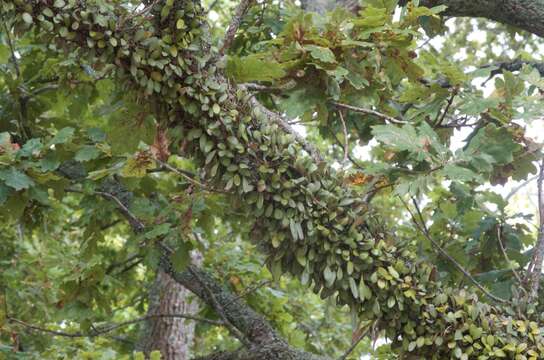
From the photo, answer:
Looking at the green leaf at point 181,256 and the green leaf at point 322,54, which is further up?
the green leaf at point 322,54

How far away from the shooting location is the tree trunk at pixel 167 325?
542 centimetres

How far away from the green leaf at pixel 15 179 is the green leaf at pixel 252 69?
2.92 feet

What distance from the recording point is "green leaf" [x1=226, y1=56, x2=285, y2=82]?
2.38 meters

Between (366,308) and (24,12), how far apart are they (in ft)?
4.52

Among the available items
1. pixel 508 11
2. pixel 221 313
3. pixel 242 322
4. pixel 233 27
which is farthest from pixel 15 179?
pixel 508 11

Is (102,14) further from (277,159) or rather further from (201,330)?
(201,330)

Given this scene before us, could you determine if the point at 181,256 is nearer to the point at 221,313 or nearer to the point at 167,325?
the point at 221,313

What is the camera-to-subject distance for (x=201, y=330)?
18.2 ft

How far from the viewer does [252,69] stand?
240cm

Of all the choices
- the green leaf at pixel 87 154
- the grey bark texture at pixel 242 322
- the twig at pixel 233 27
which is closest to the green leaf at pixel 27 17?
the twig at pixel 233 27

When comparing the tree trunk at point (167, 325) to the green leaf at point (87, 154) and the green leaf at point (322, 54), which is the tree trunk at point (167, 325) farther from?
the green leaf at point (322, 54)

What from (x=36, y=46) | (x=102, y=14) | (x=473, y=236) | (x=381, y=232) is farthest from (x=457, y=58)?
(x=102, y=14)

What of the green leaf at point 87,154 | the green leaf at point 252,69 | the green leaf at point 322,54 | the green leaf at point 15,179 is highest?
the green leaf at point 322,54

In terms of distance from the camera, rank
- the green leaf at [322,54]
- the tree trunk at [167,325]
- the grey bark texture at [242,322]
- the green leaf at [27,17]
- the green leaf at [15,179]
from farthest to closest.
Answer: the tree trunk at [167,325] < the grey bark texture at [242,322] < the green leaf at [15,179] < the green leaf at [322,54] < the green leaf at [27,17]
